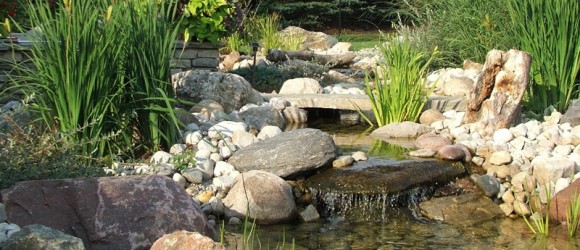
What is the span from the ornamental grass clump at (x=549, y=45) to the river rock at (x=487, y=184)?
1949 mm

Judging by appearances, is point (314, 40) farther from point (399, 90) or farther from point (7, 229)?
point (7, 229)

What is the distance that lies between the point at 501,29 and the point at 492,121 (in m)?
1.99

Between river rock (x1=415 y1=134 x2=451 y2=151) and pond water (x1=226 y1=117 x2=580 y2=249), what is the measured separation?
124 centimetres

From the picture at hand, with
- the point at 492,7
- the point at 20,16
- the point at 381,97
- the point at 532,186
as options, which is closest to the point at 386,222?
the point at 532,186

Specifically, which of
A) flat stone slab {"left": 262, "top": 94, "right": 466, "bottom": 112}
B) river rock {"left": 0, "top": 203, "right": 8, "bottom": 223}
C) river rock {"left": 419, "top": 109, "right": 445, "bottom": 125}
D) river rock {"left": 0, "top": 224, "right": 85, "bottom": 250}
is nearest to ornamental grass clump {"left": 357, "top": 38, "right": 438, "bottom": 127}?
river rock {"left": 419, "top": 109, "right": 445, "bottom": 125}

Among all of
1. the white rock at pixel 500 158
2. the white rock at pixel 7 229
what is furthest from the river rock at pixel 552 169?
the white rock at pixel 7 229

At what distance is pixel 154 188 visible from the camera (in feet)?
15.5

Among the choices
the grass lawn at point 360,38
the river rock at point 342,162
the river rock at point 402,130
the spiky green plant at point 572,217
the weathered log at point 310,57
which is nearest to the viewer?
the spiky green plant at point 572,217

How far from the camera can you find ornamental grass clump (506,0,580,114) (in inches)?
329

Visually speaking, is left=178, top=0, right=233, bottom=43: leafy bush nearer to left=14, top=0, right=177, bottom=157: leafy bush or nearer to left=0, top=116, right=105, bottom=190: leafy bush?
left=14, top=0, right=177, bottom=157: leafy bush

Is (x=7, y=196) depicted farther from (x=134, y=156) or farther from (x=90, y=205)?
(x=134, y=156)

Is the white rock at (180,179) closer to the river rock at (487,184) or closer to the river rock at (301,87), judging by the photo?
the river rock at (487,184)

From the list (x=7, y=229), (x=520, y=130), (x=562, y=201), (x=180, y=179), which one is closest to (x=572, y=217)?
(x=562, y=201)

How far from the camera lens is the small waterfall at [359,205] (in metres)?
A: 6.54
